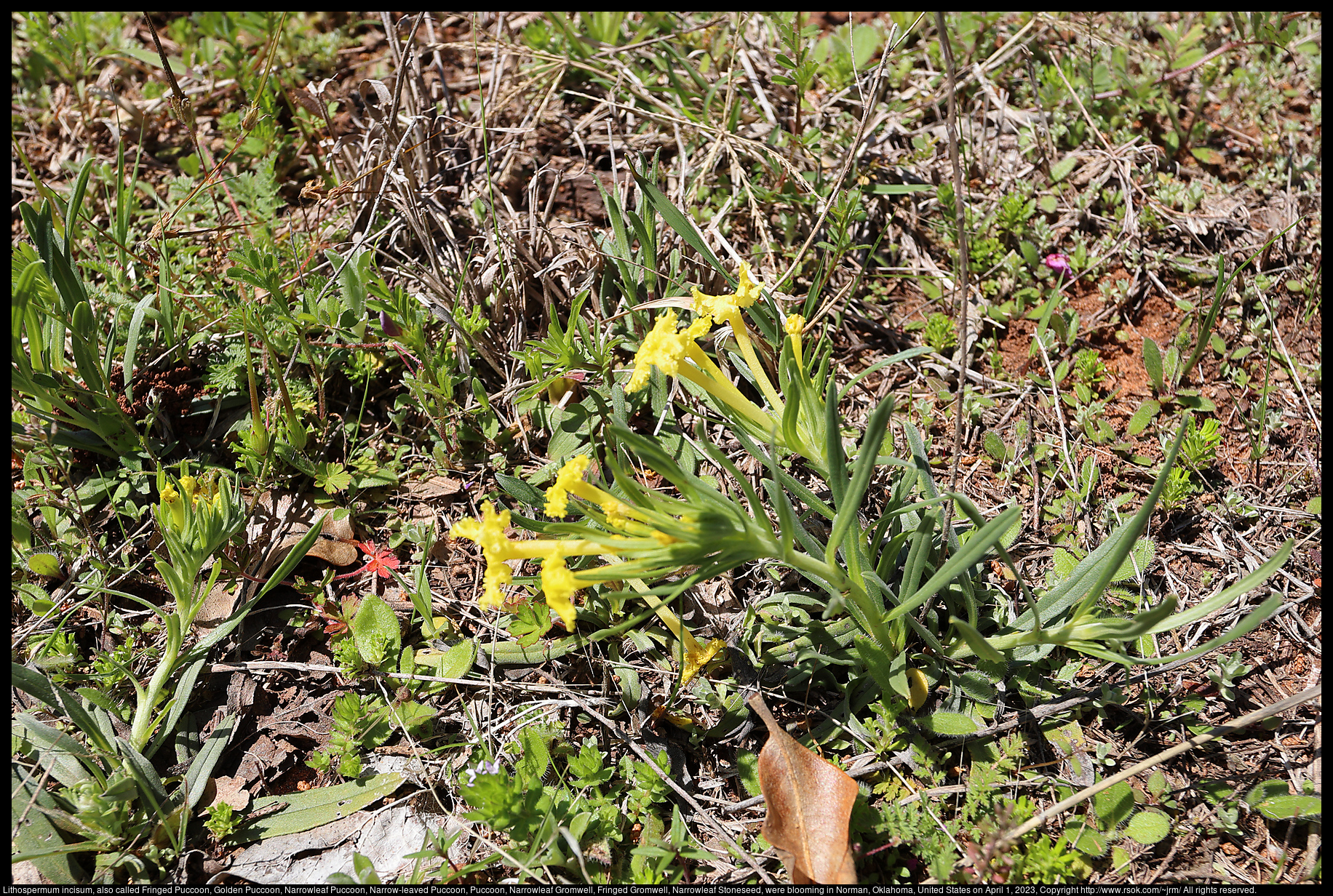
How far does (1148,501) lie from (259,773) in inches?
90.2

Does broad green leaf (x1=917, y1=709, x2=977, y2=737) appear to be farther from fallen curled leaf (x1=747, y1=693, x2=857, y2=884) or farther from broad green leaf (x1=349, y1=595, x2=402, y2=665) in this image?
broad green leaf (x1=349, y1=595, x2=402, y2=665)

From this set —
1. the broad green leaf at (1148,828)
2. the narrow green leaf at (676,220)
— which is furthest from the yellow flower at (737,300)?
the broad green leaf at (1148,828)

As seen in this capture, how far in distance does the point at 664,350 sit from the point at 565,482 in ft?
1.27

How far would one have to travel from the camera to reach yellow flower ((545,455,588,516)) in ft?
5.74

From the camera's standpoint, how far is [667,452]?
Answer: 2.64 metres

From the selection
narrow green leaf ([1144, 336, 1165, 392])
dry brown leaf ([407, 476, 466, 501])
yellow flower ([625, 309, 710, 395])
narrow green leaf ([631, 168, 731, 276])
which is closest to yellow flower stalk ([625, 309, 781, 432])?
yellow flower ([625, 309, 710, 395])

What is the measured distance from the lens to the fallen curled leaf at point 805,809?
6.51 feet

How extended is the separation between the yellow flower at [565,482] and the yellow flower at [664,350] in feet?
0.75

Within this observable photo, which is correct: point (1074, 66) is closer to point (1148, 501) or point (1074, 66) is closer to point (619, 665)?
point (1148, 501)

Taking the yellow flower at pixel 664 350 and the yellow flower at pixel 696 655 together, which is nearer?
the yellow flower at pixel 664 350

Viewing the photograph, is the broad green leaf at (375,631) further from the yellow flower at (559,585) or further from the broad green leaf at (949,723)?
the broad green leaf at (949,723)

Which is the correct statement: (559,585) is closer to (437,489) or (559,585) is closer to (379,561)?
(379,561)

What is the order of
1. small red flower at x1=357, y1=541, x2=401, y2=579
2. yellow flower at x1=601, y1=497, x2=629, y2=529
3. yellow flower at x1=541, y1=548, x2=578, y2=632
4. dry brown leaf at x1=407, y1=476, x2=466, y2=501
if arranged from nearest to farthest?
yellow flower at x1=541, y1=548, x2=578, y2=632 → yellow flower at x1=601, y1=497, x2=629, y2=529 → small red flower at x1=357, y1=541, x2=401, y2=579 → dry brown leaf at x1=407, y1=476, x2=466, y2=501

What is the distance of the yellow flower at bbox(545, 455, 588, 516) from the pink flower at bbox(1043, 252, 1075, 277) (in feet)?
7.28
